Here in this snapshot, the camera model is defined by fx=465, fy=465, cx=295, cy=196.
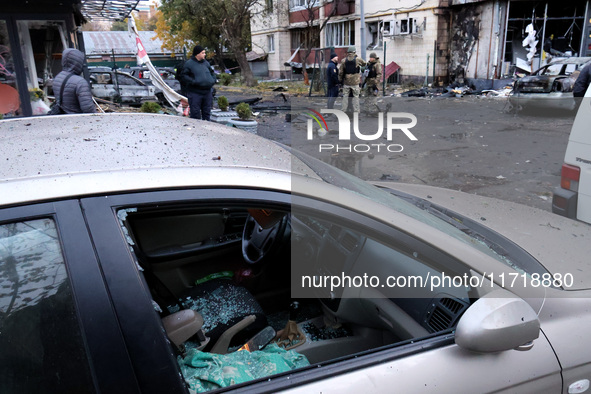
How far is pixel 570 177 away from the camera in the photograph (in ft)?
13.0

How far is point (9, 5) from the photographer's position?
860 centimetres

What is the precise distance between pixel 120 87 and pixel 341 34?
1424cm

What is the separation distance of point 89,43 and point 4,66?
40.9m

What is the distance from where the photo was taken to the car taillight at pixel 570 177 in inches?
153

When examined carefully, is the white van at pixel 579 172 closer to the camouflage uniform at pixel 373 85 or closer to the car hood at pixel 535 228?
the car hood at pixel 535 228

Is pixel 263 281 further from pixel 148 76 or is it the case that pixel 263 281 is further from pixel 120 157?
pixel 148 76

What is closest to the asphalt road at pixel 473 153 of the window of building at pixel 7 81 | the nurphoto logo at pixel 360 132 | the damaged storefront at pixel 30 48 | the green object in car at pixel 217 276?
the nurphoto logo at pixel 360 132

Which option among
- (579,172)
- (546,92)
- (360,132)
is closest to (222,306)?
(579,172)

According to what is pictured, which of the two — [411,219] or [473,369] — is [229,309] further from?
[473,369]

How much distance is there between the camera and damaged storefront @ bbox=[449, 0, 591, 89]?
18.9 meters

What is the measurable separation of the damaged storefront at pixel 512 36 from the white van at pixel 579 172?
15719mm

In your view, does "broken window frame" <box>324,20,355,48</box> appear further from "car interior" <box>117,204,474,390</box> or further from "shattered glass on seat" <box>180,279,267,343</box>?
"shattered glass on seat" <box>180,279,267,343</box>

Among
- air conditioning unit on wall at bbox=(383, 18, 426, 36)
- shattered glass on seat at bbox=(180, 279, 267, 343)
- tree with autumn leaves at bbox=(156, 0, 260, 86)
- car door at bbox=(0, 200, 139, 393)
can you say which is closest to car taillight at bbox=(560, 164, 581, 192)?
shattered glass on seat at bbox=(180, 279, 267, 343)

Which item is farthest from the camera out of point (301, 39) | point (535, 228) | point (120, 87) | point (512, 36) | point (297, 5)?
point (301, 39)
